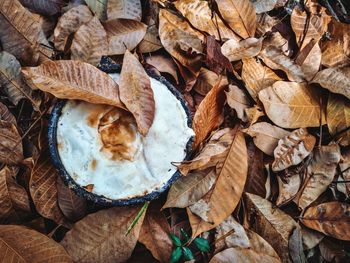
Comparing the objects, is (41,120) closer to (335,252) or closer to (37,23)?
(37,23)

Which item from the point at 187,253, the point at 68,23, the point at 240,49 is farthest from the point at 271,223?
the point at 68,23

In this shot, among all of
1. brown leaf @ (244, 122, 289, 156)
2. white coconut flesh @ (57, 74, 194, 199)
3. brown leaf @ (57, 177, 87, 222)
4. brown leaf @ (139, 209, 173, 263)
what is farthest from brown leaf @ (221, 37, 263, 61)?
brown leaf @ (57, 177, 87, 222)

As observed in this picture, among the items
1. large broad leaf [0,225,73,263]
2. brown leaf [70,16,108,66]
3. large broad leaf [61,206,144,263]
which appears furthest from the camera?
brown leaf [70,16,108,66]

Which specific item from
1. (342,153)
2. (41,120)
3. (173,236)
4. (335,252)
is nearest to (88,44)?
(41,120)

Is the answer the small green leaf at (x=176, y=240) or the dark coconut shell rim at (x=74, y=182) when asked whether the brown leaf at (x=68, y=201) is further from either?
the small green leaf at (x=176, y=240)

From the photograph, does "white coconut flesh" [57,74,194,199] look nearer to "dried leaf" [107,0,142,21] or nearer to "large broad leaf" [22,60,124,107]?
"large broad leaf" [22,60,124,107]

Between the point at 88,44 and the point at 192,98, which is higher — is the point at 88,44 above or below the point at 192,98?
above
